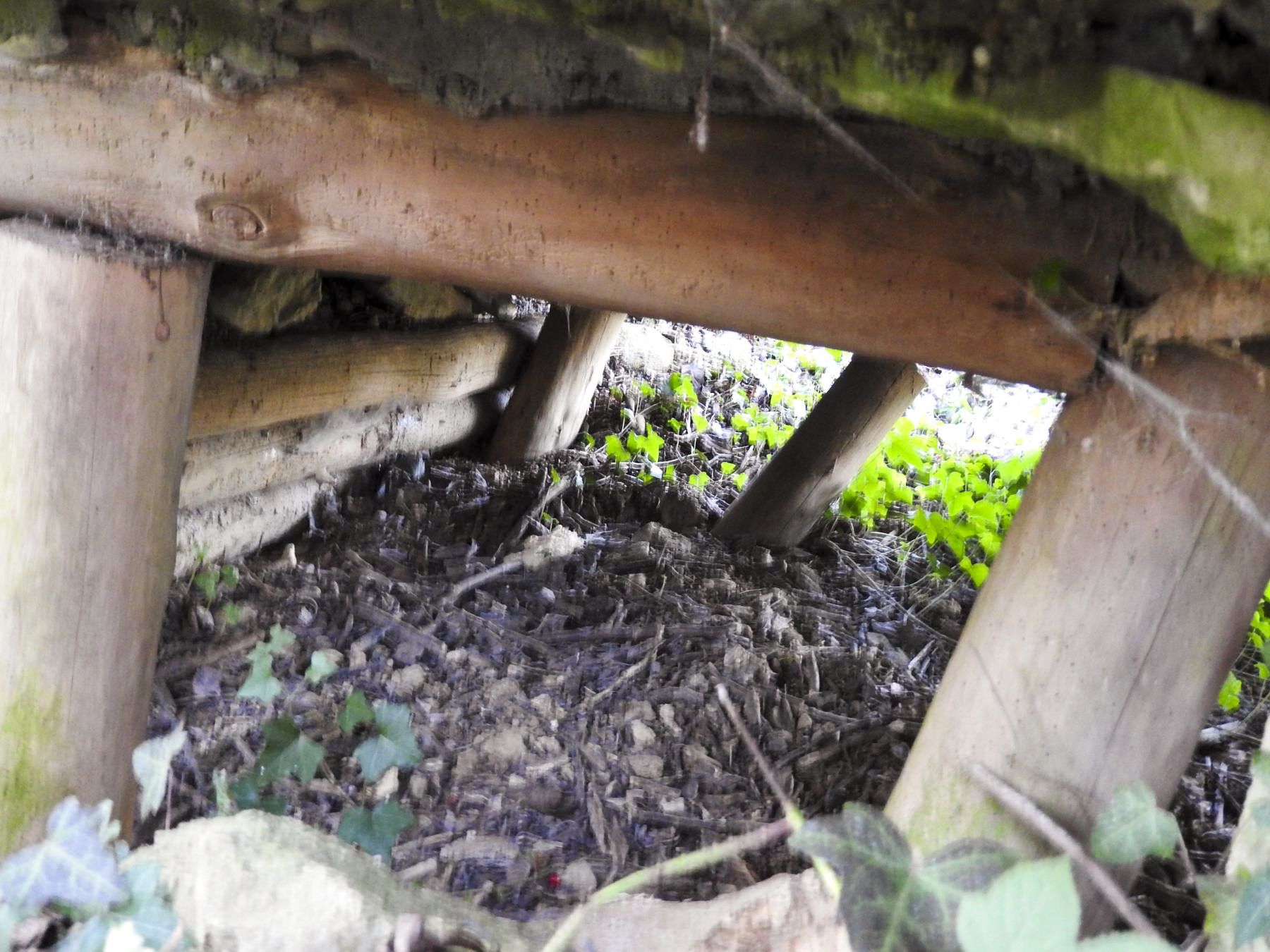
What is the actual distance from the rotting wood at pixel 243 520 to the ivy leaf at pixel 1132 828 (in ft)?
6.46

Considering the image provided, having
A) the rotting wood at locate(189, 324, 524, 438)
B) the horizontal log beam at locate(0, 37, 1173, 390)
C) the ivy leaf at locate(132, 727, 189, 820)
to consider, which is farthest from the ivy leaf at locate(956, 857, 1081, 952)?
the rotting wood at locate(189, 324, 524, 438)

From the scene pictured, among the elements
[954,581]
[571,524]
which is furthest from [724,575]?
[954,581]

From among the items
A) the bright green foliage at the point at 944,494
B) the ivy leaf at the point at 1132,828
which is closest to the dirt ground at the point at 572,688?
the bright green foliage at the point at 944,494

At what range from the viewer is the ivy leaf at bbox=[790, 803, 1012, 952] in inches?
35.8

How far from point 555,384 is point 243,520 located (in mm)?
1142

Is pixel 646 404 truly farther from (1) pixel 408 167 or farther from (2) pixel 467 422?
(1) pixel 408 167

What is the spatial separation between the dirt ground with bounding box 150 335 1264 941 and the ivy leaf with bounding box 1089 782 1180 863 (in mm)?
791

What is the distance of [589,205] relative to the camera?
4.23ft

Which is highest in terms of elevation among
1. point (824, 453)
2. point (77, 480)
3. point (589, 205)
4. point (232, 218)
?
point (589, 205)

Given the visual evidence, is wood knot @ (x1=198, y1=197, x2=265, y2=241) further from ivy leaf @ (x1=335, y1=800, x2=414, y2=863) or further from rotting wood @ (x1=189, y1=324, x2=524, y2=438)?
ivy leaf @ (x1=335, y1=800, x2=414, y2=863)

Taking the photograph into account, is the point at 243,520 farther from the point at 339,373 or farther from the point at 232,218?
the point at 232,218

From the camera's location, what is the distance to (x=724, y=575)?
2.72 metres

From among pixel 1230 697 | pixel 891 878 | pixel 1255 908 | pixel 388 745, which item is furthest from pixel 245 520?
pixel 1230 697

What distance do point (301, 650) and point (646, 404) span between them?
79.6 inches
